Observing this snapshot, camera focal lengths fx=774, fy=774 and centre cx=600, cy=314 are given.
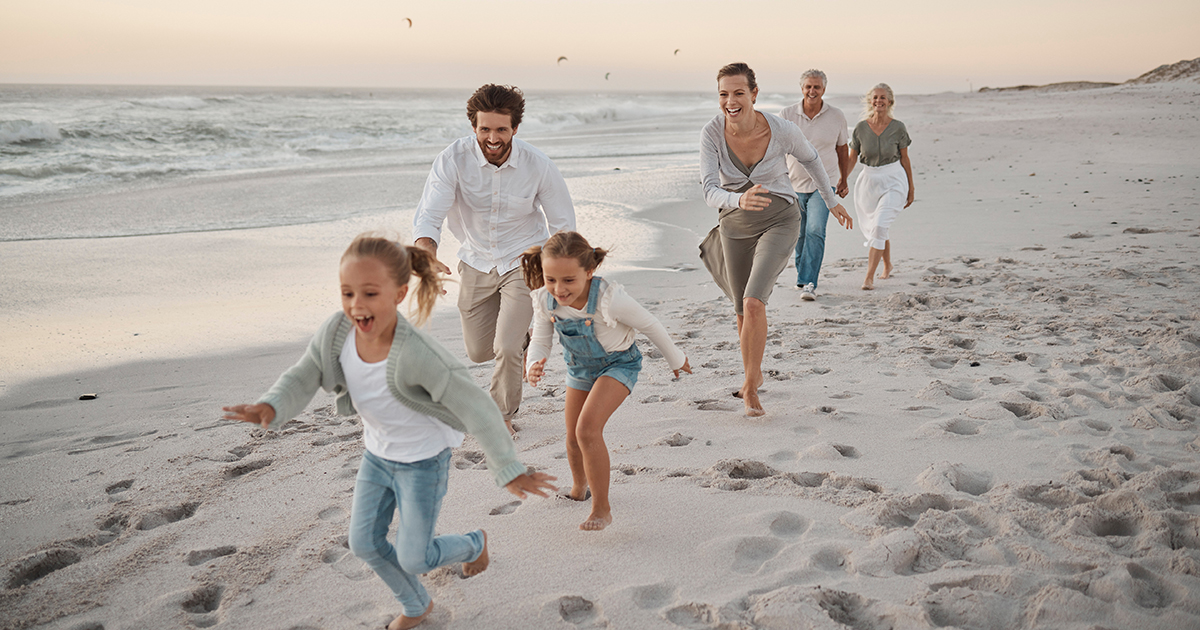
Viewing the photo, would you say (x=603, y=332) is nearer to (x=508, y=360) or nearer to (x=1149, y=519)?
(x=508, y=360)

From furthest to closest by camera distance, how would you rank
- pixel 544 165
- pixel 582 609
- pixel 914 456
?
pixel 544 165 → pixel 914 456 → pixel 582 609

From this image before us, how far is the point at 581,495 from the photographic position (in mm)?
3498

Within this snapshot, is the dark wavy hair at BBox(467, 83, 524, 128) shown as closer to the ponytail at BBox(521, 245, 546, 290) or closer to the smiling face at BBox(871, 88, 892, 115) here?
the ponytail at BBox(521, 245, 546, 290)

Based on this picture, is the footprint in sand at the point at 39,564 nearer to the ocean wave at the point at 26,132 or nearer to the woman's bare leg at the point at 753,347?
the woman's bare leg at the point at 753,347

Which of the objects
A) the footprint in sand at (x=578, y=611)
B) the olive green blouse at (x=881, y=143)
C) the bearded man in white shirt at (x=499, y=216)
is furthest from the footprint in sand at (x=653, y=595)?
the olive green blouse at (x=881, y=143)

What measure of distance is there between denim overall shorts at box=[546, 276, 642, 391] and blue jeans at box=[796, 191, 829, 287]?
13.5ft

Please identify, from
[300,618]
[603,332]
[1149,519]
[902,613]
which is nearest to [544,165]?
[603,332]

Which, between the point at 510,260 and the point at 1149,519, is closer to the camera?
the point at 1149,519

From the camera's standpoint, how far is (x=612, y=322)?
3127mm

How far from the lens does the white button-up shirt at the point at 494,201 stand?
4199 millimetres

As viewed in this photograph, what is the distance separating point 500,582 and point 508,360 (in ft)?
5.37

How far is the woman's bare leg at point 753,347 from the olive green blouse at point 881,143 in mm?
3472

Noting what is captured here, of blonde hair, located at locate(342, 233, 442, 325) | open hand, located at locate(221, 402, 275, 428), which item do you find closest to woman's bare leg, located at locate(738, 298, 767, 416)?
blonde hair, located at locate(342, 233, 442, 325)

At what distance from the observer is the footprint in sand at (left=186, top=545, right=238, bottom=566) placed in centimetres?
309
